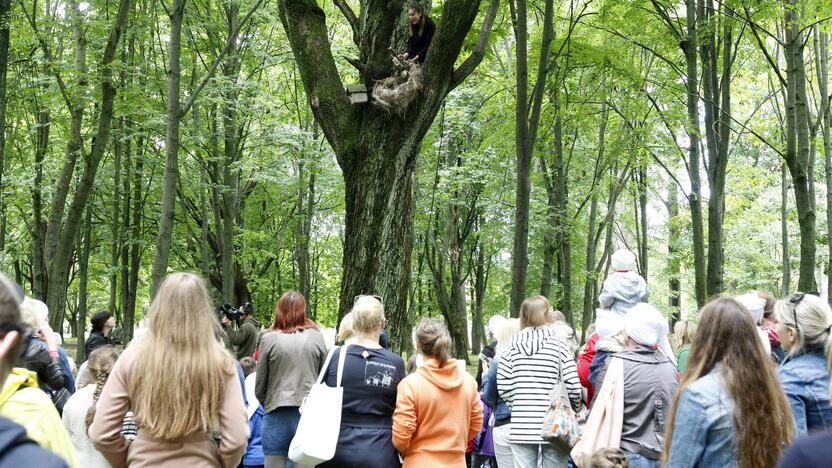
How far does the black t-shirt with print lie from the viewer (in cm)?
545

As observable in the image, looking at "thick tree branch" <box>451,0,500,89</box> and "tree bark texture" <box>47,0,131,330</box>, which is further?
"tree bark texture" <box>47,0,131,330</box>

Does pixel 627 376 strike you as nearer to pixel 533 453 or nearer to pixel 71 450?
pixel 533 453

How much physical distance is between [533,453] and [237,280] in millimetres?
24028

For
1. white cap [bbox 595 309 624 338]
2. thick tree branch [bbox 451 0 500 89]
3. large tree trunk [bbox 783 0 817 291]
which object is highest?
thick tree branch [bbox 451 0 500 89]

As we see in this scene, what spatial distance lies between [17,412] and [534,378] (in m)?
4.28

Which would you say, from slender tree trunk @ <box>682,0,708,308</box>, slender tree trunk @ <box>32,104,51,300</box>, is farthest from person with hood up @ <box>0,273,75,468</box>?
slender tree trunk @ <box>32,104,51,300</box>

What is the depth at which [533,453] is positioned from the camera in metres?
6.11

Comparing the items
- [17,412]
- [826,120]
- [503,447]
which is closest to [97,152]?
[503,447]

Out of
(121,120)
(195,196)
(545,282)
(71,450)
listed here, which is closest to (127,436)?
(71,450)

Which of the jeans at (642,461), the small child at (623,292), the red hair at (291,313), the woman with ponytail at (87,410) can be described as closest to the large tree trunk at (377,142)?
the red hair at (291,313)

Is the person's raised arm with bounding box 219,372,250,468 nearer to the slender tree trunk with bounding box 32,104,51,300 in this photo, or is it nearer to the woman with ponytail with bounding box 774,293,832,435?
the woman with ponytail with bounding box 774,293,832,435

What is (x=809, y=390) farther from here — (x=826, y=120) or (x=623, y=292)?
(x=826, y=120)

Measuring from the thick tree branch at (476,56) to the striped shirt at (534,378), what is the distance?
4106mm

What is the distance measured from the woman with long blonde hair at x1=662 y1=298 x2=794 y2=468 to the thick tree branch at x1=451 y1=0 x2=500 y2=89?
6.18 m
